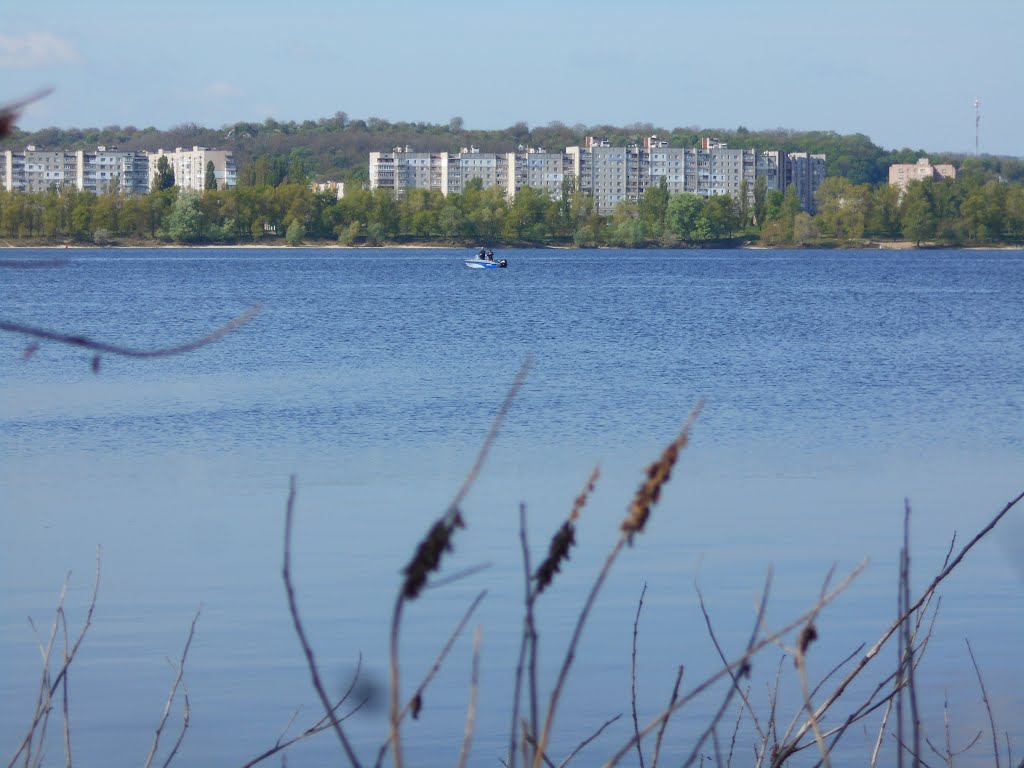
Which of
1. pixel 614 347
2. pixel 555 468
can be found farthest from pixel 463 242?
pixel 555 468

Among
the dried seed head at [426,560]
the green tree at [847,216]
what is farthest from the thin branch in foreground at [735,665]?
the green tree at [847,216]

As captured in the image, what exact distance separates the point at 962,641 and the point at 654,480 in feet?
25.3

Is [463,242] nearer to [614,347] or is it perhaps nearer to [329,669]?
[614,347]

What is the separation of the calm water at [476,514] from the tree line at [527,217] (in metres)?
102

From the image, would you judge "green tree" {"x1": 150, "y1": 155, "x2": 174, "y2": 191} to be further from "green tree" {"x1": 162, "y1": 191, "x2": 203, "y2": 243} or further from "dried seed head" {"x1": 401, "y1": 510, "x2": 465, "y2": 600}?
"dried seed head" {"x1": 401, "y1": 510, "x2": 465, "y2": 600}

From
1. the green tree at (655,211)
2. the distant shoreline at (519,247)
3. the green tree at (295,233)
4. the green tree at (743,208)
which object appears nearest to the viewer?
the green tree at (295,233)

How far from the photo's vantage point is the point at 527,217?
140m

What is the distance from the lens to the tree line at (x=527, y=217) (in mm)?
132125

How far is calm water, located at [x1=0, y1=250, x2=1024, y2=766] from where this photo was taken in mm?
7566

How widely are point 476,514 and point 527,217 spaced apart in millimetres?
128485

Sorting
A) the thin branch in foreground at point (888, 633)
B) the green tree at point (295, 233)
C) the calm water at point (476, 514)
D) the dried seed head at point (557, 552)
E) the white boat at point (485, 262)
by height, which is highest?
the green tree at point (295, 233)

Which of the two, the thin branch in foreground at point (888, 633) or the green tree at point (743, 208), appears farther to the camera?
the green tree at point (743, 208)

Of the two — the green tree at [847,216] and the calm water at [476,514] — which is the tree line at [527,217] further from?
the calm water at [476,514]

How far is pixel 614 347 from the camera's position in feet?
112
